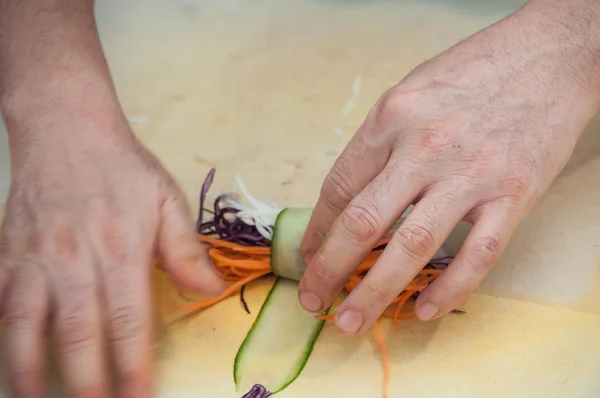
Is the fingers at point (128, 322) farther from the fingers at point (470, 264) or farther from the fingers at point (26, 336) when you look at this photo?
the fingers at point (470, 264)

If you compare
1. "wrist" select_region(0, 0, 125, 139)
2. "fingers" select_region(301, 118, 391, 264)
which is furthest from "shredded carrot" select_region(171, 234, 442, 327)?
"wrist" select_region(0, 0, 125, 139)

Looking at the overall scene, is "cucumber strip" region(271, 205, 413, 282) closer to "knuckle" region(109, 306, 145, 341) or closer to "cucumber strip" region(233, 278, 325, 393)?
"cucumber strip" region(233, 278, 325, 393)

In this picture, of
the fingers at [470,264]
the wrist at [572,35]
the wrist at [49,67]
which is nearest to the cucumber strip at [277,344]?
the fingers at [470,264]

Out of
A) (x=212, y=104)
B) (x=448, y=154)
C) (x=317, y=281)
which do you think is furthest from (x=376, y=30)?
(x=317, y=281)

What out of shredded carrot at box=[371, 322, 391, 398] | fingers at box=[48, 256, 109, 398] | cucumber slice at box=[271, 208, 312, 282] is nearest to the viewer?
fingers at box=[48, 256, 109, 398]

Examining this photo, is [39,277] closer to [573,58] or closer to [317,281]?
[317,281]
